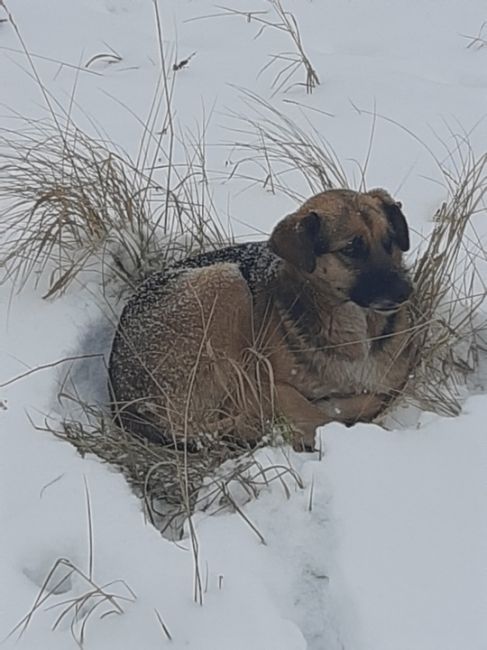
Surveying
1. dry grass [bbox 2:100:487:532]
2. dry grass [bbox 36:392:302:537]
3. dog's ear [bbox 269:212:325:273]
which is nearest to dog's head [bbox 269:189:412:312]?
dog's ear [bbox 269:212:325:273]

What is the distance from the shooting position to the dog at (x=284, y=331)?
3.49 m

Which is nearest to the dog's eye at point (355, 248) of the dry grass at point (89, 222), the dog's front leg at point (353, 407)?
the dog's front leg at point (353, 407)

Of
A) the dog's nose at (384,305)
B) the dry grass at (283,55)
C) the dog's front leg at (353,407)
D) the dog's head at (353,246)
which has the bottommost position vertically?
the dog's front leg at (353,407)

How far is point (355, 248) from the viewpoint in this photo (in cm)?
349

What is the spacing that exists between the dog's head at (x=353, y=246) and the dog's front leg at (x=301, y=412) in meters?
0.40

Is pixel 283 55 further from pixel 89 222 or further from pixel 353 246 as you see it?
pixel 353 246

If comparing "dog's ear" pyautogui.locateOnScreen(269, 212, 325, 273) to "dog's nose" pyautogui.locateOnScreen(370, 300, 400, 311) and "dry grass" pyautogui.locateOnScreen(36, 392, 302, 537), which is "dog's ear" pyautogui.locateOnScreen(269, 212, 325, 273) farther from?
"dry grass" pyautogui.locateOnScreen(36, 392, 302, 537)

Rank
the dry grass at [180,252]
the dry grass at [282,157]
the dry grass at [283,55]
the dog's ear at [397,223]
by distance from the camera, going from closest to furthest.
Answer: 1. the dry grass at [180,252]
2. the dog's ear at [397,223]
3. the dry grass at [282,157]
4. the dry grass at [283,55]

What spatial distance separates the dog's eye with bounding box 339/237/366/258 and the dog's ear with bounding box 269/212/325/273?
80 mm

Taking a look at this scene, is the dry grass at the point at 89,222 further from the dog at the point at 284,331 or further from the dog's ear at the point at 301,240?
the dog's ear at the point at 301,240

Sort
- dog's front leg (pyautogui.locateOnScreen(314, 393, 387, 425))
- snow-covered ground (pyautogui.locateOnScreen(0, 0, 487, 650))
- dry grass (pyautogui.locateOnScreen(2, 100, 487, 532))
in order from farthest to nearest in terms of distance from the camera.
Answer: dog's front leg (pyautogui.locateOnScreen(314, 393, 387, 425)) → dry grass (pyautogui.locateOnScreen(2, 100, 487, 532)) → snow-covered ground (pyautogui.locateOnScreen(0, 0, 487, 650))

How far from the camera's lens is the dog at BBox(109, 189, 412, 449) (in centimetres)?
349

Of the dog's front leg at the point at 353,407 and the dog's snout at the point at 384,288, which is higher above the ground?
the dog's snout at the point at 384,288

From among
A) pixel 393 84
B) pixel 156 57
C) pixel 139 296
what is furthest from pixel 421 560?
pixel 156 57
